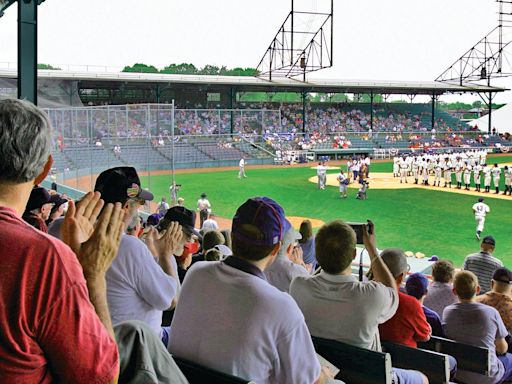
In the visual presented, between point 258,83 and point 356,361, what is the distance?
4334 centimetres

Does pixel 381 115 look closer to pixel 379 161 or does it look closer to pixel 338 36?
pixel 338 36

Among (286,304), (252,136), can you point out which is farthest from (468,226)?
(252,136)

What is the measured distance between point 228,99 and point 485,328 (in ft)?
154

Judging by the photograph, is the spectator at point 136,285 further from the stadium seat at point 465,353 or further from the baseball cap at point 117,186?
the stadium seat at point 465,353

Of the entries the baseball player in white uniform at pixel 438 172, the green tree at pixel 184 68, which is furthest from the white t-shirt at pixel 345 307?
the green tree at pixel 184 68

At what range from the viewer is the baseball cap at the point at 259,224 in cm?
257

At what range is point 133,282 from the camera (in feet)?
9.87

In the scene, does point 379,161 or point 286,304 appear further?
point 379,161

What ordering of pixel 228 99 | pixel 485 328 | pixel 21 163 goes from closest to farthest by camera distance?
pixel 21 163 → pixel 485 328 → pixel 228 99

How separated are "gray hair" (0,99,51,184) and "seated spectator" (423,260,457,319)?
468 cm

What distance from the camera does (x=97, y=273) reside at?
1703 millimetres

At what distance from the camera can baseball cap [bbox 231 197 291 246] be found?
257cm

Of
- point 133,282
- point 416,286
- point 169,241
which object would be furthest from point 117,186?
point 416,286

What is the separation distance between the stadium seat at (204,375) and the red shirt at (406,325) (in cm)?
196
